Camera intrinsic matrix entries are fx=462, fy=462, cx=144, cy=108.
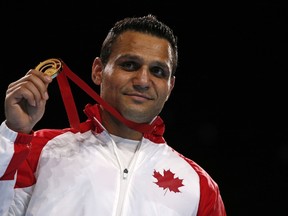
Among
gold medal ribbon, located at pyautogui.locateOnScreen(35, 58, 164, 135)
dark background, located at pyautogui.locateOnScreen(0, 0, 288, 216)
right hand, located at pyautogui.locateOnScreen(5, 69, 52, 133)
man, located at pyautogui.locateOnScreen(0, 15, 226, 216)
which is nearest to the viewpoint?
right hand, located at pyautogui.locateOnScreen(5, 69, 52, 133)

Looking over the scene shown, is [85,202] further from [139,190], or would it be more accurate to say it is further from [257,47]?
[257,47]

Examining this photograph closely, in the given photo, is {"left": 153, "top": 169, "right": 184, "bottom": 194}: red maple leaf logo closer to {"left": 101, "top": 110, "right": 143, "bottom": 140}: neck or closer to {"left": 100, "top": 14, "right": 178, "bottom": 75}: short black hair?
{"left": 101, "top": 110, "right": 143, "bottom": 140}: neck

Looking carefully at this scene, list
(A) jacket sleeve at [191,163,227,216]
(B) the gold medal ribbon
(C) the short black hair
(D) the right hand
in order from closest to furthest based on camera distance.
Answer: (D) the right hand
(B) the gold medal ribbon
(A) jacket sleeve at [191,163,227,216]
(C) the short black hair

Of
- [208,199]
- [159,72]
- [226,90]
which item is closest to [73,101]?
[159,72]

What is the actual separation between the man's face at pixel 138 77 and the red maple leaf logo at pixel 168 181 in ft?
0.63

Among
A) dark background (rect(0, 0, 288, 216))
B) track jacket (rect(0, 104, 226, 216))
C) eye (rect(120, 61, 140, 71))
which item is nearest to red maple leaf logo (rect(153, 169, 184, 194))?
track jacket (rect(0, 104, 226, 216))

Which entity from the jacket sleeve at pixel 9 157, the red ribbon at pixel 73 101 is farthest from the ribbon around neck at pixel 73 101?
the jacket sleeve at pixel 9 157

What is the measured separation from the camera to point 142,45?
158 centimetres

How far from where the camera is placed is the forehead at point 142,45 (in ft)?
5.15

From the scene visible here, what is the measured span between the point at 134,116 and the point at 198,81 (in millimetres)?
2952

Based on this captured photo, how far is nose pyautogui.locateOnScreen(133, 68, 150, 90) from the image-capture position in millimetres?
1486

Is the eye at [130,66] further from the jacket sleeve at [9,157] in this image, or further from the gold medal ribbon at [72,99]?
the jacket sleeve at [9,157]

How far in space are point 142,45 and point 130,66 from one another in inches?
3.7

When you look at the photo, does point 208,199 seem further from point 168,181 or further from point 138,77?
point 138,77
